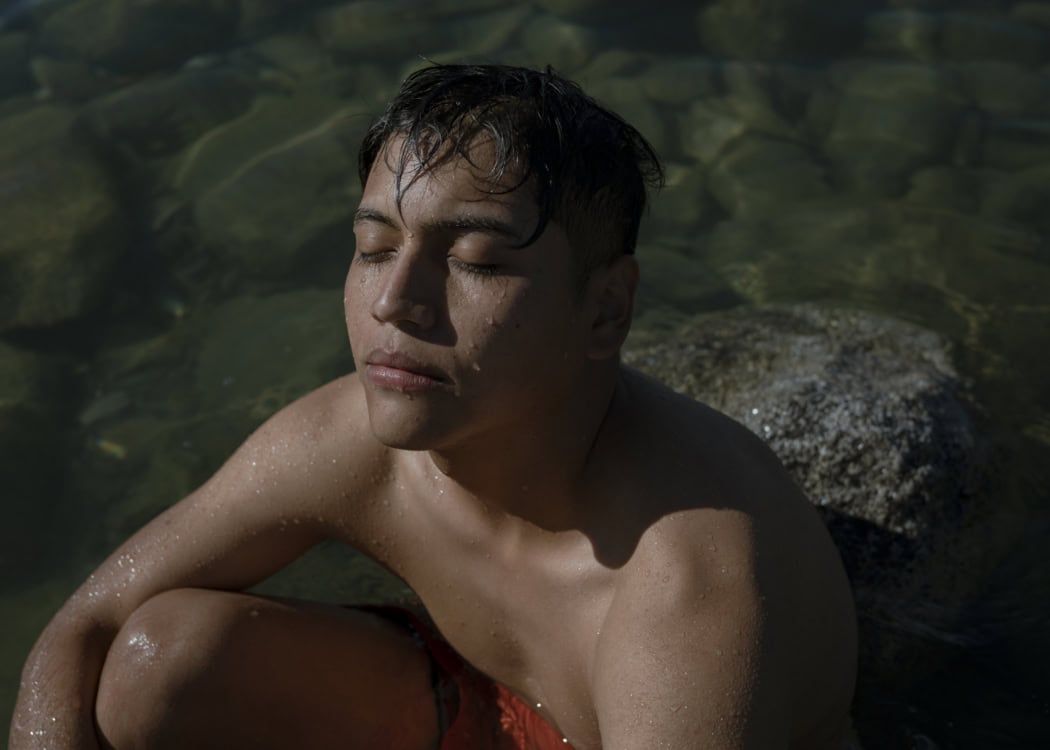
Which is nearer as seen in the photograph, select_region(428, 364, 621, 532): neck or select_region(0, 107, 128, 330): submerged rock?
select_region(428, 364, 621, 532): neck

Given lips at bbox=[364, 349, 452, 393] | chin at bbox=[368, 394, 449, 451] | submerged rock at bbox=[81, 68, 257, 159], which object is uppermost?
lips at bbox=[364, 349, 452, 393]

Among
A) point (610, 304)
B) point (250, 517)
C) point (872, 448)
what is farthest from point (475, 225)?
point (872, 448)

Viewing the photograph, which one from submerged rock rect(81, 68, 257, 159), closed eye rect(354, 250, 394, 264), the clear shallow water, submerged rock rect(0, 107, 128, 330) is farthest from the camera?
submerged rock rect(81, 68, 257, 159)

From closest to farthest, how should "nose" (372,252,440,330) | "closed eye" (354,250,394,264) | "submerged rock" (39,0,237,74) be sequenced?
"nose" (372,252,440,330) → "closed eye" (354,250,394,264) → "submerged rock" (39,0,237,74)

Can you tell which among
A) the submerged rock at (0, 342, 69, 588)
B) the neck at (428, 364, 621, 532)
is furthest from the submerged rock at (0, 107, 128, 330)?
the neck at (428, 364, 621, 532)

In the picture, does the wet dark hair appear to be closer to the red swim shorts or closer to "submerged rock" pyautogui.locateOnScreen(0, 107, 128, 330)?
the red swim shorts

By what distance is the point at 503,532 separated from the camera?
2912 mm

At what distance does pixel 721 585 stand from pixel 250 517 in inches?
44.1

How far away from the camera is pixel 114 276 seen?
543cm

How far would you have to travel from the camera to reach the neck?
270 cm

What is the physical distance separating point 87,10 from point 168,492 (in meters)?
3.05

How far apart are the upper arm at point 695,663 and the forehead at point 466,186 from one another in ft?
2.24

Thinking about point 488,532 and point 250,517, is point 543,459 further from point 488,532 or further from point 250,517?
point 250,517

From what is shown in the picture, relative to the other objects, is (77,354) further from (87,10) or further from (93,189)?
(87,10)
